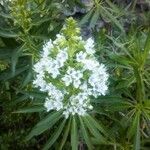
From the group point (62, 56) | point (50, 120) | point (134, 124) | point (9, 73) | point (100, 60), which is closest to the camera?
point (62, 56)

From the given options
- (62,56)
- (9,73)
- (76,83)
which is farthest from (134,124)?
(9,73)

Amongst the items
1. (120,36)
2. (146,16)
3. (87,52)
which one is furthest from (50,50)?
(146,16)

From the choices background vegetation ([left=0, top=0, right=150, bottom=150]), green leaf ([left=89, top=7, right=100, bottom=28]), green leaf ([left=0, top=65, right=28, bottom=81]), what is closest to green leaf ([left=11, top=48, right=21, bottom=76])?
background vegetation ([left=0, top=0, right=150, bottom=150])

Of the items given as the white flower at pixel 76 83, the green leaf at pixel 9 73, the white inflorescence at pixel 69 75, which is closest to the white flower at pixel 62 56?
the white inflorescence at pixel 69 75

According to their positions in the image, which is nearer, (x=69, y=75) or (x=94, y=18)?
(x=69, y=75)

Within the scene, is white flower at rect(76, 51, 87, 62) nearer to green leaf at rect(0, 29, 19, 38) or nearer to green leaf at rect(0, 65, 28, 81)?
green leaf at rect(0, 29, 19, 38)

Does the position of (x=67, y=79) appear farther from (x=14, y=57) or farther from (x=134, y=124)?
(x=134, y=124)

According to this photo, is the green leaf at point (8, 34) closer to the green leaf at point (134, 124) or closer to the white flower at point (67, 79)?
the white flower at point (67, 79)

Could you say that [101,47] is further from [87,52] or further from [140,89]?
[87,52]
